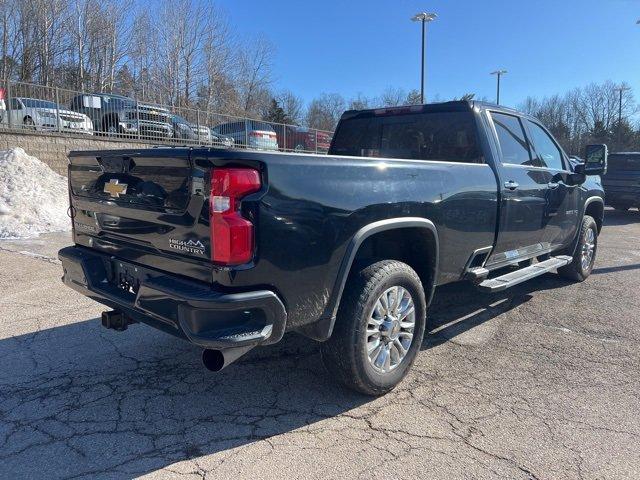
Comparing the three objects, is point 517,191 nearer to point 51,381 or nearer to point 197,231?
point 197,231

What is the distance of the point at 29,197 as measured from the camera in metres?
10.3

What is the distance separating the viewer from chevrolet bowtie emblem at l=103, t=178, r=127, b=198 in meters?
3.11

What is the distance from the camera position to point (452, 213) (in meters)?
3.82

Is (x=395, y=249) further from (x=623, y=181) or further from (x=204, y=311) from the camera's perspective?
(x=623, y=181)

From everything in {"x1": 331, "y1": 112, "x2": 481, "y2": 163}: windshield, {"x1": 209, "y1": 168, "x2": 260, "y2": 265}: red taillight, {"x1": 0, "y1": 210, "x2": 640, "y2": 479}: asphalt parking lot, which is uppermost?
A: {"x1": 331, "y1": 112, "x2": 481, "y2": 163}: windshield

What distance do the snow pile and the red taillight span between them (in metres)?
7.91

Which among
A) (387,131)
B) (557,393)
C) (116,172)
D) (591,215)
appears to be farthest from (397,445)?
(591,215)

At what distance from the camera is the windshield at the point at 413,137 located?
4566 mm

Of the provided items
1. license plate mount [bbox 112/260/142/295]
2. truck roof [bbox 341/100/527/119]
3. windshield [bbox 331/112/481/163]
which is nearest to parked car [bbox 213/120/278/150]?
windshield [bbox 331/112/481/163]

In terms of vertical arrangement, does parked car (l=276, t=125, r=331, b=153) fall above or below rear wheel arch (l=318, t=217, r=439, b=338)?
above

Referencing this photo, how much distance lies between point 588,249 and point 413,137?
3482 millimetres

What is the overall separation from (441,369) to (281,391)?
127 centimetres

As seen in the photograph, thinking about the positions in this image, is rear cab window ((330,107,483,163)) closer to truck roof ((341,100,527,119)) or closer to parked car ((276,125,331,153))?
truck roof ((341,100,527,119))

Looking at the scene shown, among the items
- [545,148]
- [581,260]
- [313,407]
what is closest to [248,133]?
[581,260]
